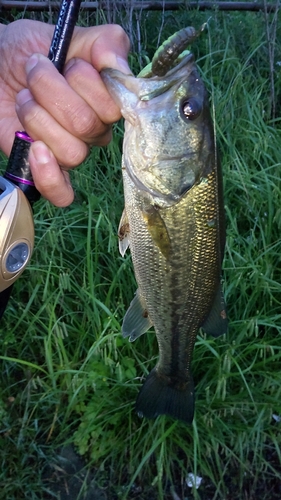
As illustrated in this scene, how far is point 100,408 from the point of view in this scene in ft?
7.55

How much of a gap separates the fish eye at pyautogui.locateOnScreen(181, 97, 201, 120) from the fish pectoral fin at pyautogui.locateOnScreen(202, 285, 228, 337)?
1.88 ft

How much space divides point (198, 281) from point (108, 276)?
1.15m

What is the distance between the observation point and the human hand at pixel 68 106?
1286mm

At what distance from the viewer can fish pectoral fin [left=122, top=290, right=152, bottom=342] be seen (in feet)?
5.36

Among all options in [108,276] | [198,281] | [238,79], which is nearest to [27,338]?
[108,276]

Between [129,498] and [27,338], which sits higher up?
[27,338]

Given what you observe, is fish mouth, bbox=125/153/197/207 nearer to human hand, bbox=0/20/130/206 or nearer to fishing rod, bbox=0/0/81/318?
human hand, bbox=0/20/130/206

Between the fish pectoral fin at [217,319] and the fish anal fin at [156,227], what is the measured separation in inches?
11.6

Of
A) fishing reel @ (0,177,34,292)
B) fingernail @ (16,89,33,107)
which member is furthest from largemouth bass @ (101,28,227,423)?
fishing reel @ (0,177,34,292)

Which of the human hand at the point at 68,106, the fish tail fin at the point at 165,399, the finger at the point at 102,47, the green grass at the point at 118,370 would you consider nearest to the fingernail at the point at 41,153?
the human hand at the point at 68,106

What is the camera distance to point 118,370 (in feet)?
7.46

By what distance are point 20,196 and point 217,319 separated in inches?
30.6

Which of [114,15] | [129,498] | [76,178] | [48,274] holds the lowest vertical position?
[129,498]

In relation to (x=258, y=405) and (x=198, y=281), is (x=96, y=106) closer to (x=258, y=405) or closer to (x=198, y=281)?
(x=198, y=281)
